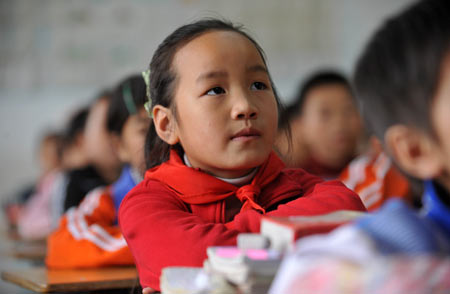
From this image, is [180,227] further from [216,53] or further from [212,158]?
[216,53]

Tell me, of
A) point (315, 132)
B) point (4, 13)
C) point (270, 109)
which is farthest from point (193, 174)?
point (4, 13)

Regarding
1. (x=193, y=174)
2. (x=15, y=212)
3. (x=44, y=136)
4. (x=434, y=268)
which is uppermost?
(x=434, y=268)

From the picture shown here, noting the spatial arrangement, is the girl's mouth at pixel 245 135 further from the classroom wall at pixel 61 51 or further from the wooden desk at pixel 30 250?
the classroom wall at pixel 61 51

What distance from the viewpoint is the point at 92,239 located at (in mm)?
1839

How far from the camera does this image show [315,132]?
3115mm

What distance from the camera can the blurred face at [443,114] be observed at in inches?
28.2

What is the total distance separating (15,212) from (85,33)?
1.87m

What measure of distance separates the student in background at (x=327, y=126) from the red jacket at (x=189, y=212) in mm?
1806

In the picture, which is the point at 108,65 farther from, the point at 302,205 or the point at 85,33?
the point at 302,205

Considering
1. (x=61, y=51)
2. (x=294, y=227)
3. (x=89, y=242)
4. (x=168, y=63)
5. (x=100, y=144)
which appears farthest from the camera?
(x=61, y=51)

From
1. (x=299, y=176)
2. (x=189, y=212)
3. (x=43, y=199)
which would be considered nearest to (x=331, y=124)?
(x=299, y=176)

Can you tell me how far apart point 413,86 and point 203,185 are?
0.54 m

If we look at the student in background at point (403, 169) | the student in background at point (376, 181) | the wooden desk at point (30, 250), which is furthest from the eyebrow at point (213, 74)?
the wooden desk at point (30, 250)

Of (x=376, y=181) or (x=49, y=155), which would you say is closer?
(x=376, y=181)
